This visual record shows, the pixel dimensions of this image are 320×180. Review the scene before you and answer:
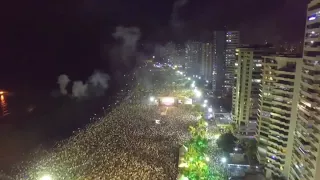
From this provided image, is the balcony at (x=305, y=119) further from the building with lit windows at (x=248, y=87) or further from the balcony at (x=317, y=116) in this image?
the building with lit windows at (x=248, y=87)

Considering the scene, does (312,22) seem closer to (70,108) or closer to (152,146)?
(152,146)

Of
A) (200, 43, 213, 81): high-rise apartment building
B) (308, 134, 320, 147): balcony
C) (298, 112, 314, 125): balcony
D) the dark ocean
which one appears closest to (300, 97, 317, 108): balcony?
(298, 112, 314, 125): balcony

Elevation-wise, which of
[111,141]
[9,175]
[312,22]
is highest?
[312,22]

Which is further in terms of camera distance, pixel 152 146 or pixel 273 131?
pixel 273 131

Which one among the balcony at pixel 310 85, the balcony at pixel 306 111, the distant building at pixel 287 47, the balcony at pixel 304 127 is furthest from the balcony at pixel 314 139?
the distant building at pixel 287 47

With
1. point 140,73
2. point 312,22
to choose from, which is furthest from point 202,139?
point 140,73

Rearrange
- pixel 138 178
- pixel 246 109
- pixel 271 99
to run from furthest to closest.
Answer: pixel 246 109 → pixel 271 99 → pixel 138 178

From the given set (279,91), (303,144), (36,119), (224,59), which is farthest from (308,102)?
(224,59)
